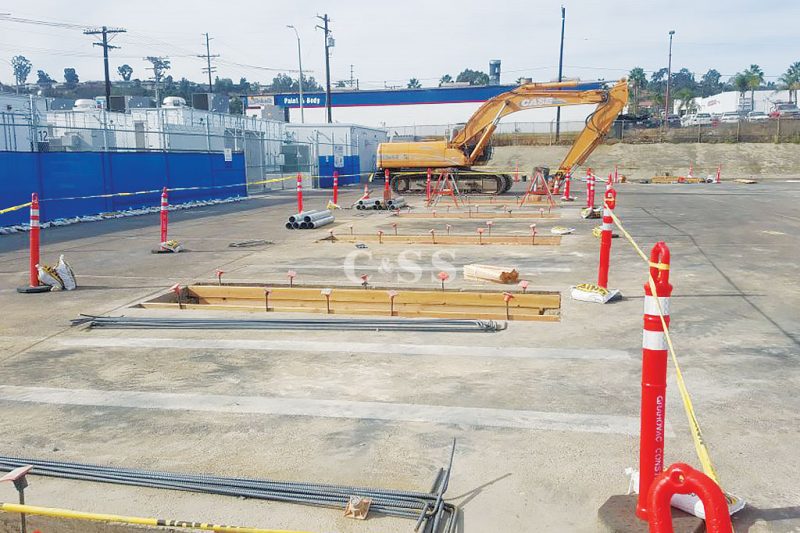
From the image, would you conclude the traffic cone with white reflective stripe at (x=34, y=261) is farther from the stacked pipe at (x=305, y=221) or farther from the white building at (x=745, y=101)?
→ the white building at (x=745, y=101)

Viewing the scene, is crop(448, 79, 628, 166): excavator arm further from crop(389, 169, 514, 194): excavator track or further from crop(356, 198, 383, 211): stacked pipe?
crop(356, 198, 383, 211): stacked pipe

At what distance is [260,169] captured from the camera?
4044cm

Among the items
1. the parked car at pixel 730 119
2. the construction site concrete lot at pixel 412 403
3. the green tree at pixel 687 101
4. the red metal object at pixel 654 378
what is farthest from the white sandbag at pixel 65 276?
the green tree at pixel 687 101

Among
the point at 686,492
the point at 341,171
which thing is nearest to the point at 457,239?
the point at 686,492

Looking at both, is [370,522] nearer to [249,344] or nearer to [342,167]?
[249,344]

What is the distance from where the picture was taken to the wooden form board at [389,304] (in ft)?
29.7

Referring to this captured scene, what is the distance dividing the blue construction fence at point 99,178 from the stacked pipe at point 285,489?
18.1m

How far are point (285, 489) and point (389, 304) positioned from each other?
18.2 feet

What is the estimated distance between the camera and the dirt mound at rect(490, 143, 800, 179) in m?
52.6

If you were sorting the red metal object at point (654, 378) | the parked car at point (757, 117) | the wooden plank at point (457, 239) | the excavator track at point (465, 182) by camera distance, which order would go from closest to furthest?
the red metal object at point (654, 378), the wooden plank at point (457, 239), the excavator track at point (465, 182), the parked car at point (757, 117)

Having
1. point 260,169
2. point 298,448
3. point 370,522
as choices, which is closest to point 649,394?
point 370,522

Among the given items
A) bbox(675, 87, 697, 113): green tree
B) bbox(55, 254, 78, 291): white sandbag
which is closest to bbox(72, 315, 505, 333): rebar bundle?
bbox(55, 254, 78, 291): white sandbag

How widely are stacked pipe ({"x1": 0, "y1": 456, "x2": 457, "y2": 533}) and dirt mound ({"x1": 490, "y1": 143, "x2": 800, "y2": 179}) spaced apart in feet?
166

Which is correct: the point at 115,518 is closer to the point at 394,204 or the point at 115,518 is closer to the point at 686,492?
the point at 686,492
